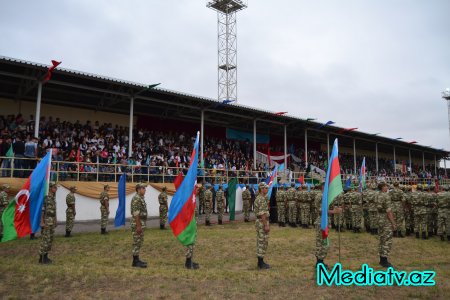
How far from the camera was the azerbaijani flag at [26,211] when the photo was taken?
850 centimetres

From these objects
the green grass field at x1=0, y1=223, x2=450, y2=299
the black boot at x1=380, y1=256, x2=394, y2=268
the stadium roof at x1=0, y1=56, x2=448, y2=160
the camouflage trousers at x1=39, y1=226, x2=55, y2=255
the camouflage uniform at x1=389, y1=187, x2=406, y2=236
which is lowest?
the green grass field at x1=0, y1=223, x2=450, y2=299

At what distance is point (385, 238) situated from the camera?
27.8ft

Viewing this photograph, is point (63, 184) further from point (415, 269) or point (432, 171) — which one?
point (432, 171)

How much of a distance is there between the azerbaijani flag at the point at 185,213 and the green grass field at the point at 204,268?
782 millimetres

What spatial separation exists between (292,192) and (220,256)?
6.57 meters

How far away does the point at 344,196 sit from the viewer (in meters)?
14.6

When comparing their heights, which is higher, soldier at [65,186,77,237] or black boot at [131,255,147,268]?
soldier at [65,186,77,237]

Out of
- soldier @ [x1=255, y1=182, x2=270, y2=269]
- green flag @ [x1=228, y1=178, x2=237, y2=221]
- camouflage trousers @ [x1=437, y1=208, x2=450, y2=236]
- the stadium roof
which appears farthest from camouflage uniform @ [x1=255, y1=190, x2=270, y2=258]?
the stadium roof

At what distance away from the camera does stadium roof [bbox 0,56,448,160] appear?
1897cm

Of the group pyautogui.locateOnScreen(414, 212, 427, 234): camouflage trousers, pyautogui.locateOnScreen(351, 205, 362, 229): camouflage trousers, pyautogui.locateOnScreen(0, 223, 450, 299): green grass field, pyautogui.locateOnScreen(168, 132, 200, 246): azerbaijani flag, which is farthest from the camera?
pyautogui.locateOnScreen(351, 205, 362, 229): camouflage trousers

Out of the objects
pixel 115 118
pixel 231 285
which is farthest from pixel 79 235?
pixel 115 118

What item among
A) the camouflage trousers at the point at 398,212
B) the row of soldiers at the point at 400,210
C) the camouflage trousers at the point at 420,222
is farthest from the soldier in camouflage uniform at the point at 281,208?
the camouflage trousers at the point at 420,222

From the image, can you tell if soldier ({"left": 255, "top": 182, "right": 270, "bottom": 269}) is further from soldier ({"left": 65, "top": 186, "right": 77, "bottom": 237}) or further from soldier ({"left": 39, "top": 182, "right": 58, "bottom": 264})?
soldier ({"left": 65, "top": 186, "right": 77, "bottom": 237})

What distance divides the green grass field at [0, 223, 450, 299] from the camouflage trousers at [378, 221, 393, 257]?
1.77 feet
